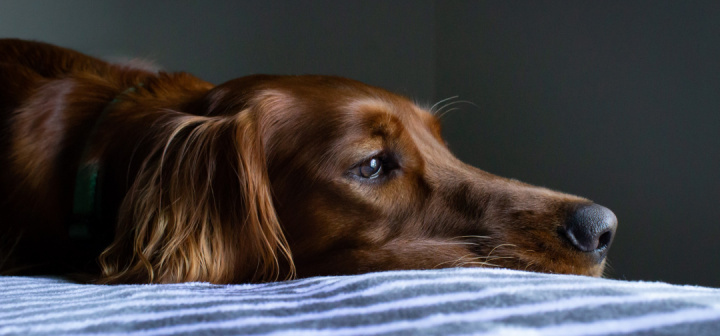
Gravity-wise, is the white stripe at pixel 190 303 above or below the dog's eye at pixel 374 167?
above

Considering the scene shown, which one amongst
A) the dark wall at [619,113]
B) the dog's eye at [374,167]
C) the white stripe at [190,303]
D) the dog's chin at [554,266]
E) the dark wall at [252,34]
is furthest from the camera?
the dark wall at [252,34]

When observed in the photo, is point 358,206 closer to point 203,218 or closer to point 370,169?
point 370,169

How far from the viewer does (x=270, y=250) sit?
1182 millimetres

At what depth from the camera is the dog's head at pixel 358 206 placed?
1.15 m

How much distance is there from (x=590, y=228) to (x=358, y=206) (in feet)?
1.48

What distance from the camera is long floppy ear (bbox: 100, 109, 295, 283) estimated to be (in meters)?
1.16

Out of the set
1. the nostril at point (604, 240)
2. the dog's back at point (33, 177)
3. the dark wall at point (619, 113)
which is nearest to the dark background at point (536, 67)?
the dark wall at point (619, 113)

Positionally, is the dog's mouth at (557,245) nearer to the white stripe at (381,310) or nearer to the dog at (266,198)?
the dog at (266,198)

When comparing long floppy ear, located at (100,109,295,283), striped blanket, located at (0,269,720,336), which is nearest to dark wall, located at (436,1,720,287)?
long floppy ear, located at (100,109,295,283)

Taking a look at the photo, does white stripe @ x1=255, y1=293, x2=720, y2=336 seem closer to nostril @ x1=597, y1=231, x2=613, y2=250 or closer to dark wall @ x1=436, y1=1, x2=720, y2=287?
nostril @ x1=597, y1=231, x2=613, y2=250

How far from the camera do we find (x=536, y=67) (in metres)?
2.73

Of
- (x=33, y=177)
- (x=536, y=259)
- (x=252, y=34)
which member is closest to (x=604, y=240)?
(x=536, y=259)

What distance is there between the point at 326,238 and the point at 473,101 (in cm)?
211

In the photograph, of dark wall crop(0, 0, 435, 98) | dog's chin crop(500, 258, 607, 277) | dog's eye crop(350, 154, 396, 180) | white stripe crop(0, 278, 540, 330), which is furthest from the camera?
dark wall crop(0, 0, 435, 98)
